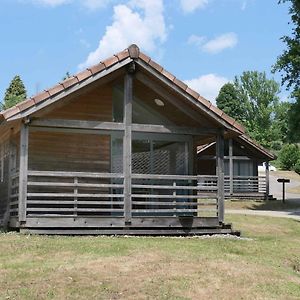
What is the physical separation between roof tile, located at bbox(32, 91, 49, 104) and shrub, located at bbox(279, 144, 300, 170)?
2208 inches

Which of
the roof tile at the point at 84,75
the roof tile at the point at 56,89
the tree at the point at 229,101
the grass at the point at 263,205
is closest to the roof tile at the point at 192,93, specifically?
the roof tile at the point at 84,75

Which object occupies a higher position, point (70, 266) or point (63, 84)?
point (63, 84)

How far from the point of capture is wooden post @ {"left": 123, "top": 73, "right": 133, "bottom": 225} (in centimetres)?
1416

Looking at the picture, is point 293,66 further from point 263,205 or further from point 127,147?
point 127,147

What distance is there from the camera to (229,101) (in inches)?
3588

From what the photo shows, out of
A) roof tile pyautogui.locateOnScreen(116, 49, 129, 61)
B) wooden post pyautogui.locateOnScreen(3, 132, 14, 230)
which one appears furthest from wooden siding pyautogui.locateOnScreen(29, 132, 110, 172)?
roof tile pyautogui.locateOnScreen(116, 49, 129, 61)

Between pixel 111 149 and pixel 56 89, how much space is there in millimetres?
3082

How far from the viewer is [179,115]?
15914 millimetres

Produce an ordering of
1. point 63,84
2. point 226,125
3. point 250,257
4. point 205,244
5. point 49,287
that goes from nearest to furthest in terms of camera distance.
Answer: point 49,287
point 250,257
point 205,244
point 63,84
point 226,125

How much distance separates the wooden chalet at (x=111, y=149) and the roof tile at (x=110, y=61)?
0.09 feet

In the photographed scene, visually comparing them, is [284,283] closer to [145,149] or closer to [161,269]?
[161,269]

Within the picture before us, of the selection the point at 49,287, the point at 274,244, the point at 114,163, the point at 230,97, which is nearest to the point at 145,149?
the point at 114,163

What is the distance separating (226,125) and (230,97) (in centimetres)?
7790

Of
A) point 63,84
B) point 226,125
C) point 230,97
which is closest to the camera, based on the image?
point 63,84
